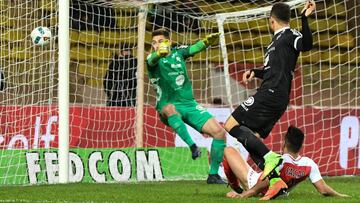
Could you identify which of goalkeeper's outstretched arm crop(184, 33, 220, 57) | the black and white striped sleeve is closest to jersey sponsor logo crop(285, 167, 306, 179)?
the black and white striped sleeve

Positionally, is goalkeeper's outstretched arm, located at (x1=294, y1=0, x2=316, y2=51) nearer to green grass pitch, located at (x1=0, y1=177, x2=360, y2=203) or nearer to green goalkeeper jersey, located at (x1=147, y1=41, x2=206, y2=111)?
green grass pitch, located at (x1=0, y1=177, x2=360, y2=203)

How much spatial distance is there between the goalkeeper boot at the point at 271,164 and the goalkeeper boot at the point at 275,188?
8 cm

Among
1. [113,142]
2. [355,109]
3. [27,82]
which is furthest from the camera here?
[355,109]

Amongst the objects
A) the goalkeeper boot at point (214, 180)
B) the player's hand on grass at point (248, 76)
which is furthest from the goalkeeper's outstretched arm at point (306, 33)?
the goalkeeper boot at point (214, 180)

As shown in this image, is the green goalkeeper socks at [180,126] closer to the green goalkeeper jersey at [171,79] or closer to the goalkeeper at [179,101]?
the goalkeeper at [179,101]

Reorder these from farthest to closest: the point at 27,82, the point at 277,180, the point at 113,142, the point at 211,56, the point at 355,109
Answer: the point at 211,56, the point at 355,109, the point at 113,142, the point at 27,82, the point at 277,180

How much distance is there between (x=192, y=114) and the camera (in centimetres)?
1169

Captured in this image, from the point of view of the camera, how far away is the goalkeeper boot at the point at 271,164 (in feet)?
25.6

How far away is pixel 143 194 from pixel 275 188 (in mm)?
1571

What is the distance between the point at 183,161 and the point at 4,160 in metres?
2.63

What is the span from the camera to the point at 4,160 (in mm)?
11758

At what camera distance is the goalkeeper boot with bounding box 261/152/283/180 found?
7.79 meters

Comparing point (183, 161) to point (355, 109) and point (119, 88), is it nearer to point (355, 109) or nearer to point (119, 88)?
point (119, 88)

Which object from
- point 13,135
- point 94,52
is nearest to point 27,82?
point 13,135
